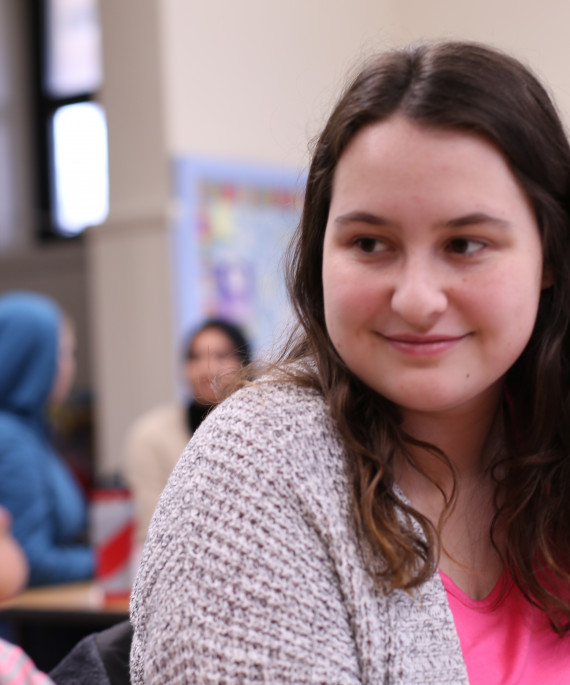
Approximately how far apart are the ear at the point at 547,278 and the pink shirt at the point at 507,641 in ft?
1.04

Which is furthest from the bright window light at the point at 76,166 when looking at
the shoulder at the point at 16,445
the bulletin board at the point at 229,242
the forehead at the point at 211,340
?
the shoulder at the point at 16,445

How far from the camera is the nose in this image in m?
0.86

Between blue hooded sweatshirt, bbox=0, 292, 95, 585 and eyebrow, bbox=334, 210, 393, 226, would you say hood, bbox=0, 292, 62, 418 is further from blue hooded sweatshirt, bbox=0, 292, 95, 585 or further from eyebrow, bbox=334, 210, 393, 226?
eyebrow, bbox=334, 210, 393, 226

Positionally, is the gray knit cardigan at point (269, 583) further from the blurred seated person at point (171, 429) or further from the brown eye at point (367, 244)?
the blurred seated person at point (171, 429)

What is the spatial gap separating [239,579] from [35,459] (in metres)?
2.19

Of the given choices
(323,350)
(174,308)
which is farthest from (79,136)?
(323,350)

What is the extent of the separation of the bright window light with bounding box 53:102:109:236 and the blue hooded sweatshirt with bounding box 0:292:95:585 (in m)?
2.87

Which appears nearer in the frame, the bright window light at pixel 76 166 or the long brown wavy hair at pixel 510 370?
the long brown wavy hair at pixel 510 370

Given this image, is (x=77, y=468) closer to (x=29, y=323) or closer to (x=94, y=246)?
(x=94, y=246)

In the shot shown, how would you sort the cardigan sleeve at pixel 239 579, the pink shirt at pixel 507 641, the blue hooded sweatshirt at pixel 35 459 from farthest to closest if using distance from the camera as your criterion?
the blue hooded sweatshirt at pixel 35 459
the pink shirt at pixel 507 641
the cardigan sleeve at pixel 239 579

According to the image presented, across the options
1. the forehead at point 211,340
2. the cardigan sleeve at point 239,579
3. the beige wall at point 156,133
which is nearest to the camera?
the cardigan sleeve at point 239,579

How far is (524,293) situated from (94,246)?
3.61 m

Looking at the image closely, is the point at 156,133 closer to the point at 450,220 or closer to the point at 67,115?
the point at 67,115

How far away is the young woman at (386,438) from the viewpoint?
2.72ft
